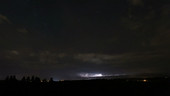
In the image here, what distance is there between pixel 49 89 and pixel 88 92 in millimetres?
5400

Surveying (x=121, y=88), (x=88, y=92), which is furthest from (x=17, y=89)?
(x=121, y=88)

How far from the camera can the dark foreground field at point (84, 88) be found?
23.1 m

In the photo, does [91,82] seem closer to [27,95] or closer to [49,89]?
[49,89]

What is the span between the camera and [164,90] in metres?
26.2

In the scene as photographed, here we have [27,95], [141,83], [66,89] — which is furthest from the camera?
[141,83]

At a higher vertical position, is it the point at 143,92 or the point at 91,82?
the point at 91,82

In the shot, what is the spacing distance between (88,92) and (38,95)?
678 centimetres

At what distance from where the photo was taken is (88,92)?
24.9 metres

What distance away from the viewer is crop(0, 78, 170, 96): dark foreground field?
75.8ft

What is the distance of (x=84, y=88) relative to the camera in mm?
25078

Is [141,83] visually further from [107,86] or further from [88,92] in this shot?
[88,92]

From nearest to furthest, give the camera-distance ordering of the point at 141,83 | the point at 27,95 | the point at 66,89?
the point at 27,95
the point at 66,89
the point at 141,83

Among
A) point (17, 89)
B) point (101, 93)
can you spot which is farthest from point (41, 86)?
point (101, 93)

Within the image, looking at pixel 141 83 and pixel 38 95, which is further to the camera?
pixel 141 83
